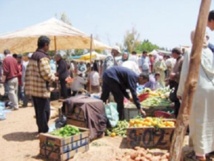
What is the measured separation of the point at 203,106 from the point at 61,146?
A: 2183mm

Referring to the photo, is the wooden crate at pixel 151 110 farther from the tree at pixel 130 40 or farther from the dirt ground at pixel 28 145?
the tree at pixel 130 40

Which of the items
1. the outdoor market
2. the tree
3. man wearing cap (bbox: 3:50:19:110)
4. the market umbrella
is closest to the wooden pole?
the outdoor market

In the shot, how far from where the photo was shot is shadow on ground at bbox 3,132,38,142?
6.43m

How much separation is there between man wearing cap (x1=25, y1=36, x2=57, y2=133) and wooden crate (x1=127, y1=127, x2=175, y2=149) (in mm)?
1704

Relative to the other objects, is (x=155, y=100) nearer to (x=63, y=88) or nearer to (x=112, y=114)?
(x=112, y=114)

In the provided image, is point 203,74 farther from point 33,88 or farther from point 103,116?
point 33,88

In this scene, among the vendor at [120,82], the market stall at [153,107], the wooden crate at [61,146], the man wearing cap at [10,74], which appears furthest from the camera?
the man wearing cap at [10,74]

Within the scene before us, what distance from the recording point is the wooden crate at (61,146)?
4959 millimetres

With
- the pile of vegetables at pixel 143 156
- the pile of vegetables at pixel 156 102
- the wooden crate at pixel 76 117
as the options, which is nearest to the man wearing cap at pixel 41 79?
the wooden crate at pixel 76 117

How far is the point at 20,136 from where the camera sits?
666 cm

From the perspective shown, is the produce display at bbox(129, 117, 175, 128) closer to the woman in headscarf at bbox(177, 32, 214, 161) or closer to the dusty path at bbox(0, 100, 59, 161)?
the woman in headscarf at bbox(177, 32, 214, 161)

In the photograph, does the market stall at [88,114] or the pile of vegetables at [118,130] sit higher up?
the market stall at [88,114]

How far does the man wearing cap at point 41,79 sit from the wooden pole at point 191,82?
145 inches

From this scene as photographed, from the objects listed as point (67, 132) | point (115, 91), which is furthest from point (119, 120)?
point (67, 132)
